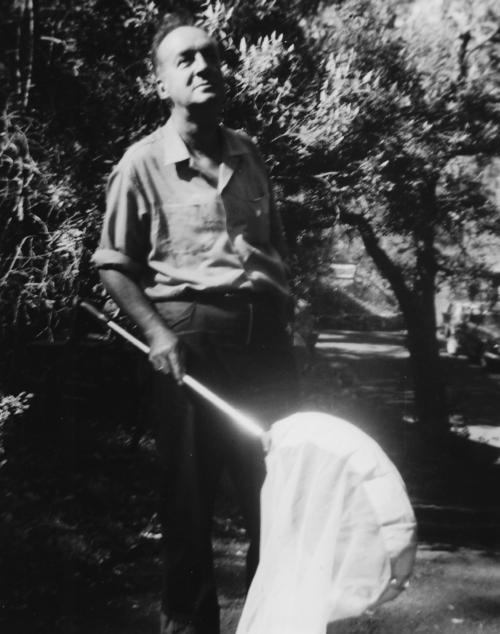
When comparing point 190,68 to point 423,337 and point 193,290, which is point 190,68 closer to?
point 193,290

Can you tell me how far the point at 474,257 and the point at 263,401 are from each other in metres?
11.6

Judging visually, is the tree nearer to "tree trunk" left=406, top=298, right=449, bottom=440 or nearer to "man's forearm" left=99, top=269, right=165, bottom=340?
"tree trunk" left=406, top=298, right=449, bottom=440

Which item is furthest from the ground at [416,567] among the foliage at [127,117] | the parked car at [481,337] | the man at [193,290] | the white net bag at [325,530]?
the parked car at [481,337]

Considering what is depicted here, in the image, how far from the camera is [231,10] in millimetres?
4516

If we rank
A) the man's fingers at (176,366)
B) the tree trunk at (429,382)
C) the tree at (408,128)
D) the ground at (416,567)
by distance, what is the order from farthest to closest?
the tree trunk at (429,382) < the tree at (408,128) < the ground at (416,567) < the man's fingers at (176,366)

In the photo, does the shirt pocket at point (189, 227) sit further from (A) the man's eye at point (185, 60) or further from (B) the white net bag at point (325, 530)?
(B) the white net bag at point (325, 530)

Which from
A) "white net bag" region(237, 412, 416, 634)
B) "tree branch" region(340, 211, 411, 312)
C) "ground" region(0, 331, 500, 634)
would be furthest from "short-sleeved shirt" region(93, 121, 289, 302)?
"tree branch" region(340, 211, 411, 312)

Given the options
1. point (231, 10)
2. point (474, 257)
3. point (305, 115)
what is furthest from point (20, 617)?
point (474, 257)

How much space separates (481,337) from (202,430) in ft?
87.8

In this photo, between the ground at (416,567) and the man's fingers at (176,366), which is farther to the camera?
the ground at (416,567)

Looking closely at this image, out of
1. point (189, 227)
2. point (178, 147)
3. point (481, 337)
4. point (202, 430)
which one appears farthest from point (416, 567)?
point (481, 337)

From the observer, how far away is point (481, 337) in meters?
27.7

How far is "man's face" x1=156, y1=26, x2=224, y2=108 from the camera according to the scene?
7.44ft

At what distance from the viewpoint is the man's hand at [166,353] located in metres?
2.17
